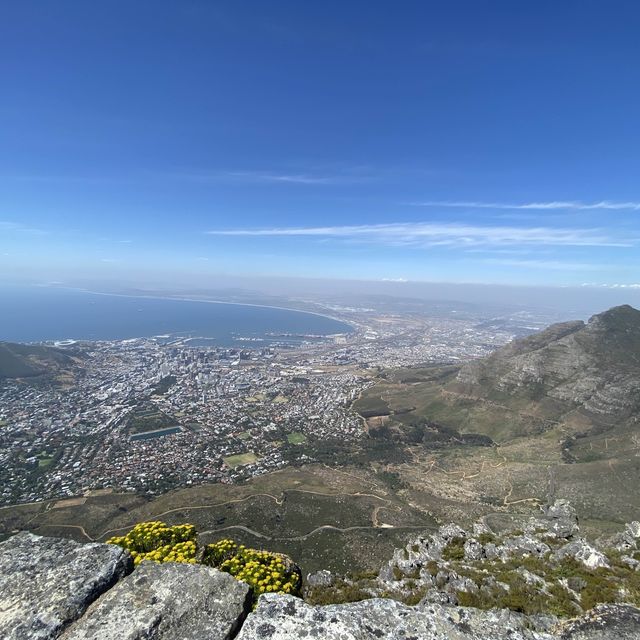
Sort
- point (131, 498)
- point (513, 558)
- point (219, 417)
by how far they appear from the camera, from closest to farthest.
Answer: point (513, 558), point (131, 498), point (219, 417)

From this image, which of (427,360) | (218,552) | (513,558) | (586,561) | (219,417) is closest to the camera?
(218,552)

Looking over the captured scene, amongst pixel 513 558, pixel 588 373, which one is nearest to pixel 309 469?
pixel 513 558

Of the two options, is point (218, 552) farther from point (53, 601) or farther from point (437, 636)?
point (437, 636)

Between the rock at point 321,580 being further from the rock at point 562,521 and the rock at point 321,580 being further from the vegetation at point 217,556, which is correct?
the rock at point 562,521

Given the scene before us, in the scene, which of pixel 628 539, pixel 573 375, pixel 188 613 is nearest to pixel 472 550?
pixel 628 539

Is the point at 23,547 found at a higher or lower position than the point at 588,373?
higher
